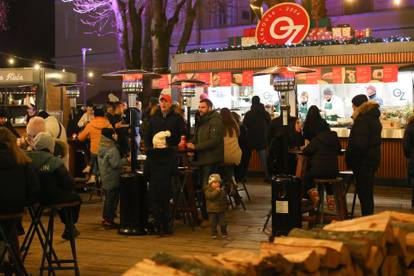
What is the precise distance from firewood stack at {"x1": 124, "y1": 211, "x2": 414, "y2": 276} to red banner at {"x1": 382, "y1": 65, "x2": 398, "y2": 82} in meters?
10.0

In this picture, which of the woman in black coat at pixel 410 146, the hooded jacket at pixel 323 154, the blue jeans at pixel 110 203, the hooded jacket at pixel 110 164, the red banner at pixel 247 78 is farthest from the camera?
the red banner at pixel 247 78

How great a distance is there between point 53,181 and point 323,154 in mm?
3816

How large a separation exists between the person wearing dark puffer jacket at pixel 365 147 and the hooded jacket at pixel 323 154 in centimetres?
45

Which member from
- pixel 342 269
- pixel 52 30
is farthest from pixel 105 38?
pixel 342 269

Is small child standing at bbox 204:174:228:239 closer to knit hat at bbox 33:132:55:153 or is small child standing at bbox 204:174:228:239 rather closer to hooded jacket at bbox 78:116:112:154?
knit hat at bbox 33:132:55:153

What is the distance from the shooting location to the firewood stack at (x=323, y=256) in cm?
337

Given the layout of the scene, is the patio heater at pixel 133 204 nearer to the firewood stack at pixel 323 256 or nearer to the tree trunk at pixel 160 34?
the firewood stack at pixel 323 256

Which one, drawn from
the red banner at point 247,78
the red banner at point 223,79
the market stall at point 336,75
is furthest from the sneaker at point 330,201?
the red banner at point 223,79

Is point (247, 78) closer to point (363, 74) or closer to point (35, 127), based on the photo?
point (363, 74)

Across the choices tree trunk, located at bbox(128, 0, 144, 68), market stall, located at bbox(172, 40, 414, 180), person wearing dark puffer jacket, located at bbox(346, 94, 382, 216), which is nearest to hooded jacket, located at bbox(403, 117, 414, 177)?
person wearing dark puffer jacket, located at bbox(346, 94, 382, 216)

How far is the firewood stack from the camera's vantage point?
11.0 feet

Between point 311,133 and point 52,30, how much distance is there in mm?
31874

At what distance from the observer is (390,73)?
47.0 feet

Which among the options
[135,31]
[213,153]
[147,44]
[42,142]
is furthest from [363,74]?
[147,44]
